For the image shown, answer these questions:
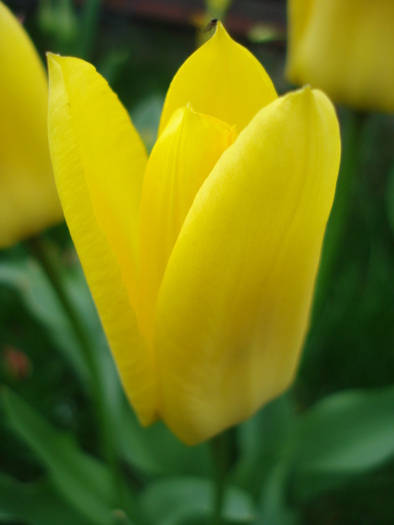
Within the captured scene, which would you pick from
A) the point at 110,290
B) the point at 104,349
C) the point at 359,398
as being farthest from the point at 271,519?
the point at 110,290

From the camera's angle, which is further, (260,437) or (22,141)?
(260,437)

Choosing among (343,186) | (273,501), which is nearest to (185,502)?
(273,501)

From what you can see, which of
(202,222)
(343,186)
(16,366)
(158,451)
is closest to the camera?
(202,222)

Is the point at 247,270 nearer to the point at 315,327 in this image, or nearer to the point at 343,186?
the point at 343,186

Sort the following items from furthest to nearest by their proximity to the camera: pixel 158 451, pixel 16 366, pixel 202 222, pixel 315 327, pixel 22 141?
1. pixel 315 327
2. pixel 16 366
3. pixel 158 451
4. pixel 22 141
5. pixel 202 222

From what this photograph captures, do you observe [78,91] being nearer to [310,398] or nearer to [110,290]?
[110,290]

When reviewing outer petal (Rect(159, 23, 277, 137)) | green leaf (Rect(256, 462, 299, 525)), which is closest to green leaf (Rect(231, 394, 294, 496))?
green leaf (Rect(256, 462, 299, 525))

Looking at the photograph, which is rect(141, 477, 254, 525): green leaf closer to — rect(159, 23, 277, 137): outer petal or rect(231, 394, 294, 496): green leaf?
rect(231, 394, 294, 496): green leaf
